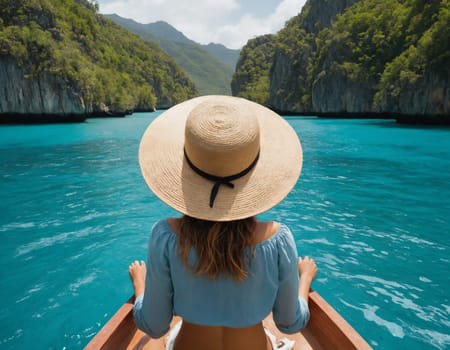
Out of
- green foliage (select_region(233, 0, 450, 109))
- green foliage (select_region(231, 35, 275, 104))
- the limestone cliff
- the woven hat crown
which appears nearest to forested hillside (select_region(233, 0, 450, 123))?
green foliage (select_region(233, 0, 450, 109))

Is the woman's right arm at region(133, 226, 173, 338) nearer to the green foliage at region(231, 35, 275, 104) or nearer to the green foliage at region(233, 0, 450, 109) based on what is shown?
the green foliage at region(233, 0, 450, 109)

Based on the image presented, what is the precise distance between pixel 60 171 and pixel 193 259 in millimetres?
12143

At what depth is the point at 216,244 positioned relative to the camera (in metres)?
1.23

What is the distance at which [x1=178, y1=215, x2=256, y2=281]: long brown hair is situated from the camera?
3.98 ft

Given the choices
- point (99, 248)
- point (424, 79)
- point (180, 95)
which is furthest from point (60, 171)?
point (180, 95)

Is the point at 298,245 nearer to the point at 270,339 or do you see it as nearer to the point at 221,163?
the point at 270,339

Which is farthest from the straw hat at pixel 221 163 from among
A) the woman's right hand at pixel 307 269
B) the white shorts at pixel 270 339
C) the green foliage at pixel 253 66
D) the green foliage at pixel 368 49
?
the green foliage at pixel 253 66

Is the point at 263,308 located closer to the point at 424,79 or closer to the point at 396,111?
the point at 424,79

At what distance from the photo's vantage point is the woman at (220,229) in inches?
46.8

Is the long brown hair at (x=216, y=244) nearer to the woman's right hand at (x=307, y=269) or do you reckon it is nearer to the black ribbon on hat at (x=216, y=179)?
the black ribbon on hat at (x=216, y=179)

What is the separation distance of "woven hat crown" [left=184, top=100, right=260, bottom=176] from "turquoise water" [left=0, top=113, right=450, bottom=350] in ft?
11.0

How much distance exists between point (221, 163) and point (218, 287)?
52 centimetres

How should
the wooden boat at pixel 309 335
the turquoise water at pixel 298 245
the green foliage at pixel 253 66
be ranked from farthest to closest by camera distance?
the green foliage at pixel 253 66 < the turquoise water at pixel 298 245 < the wooden boat at pixel 309 335

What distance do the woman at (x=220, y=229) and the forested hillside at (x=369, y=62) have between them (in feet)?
122
